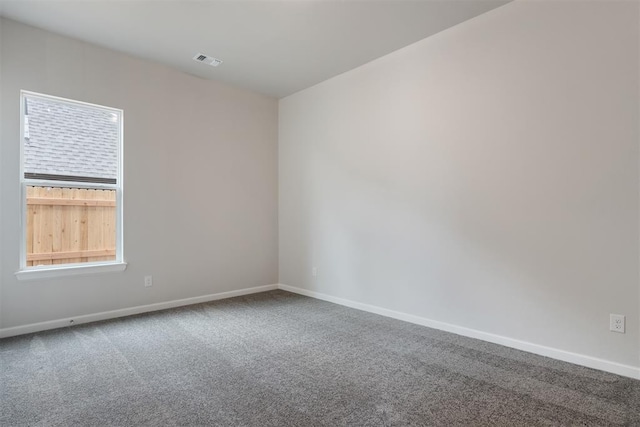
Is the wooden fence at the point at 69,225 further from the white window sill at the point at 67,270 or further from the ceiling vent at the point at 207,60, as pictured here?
the ceiling vent at the point at 207,60

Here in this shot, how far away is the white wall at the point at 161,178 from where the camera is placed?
10.2 ft

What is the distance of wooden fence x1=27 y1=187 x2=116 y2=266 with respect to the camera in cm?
327

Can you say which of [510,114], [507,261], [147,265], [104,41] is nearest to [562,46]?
[510,114]

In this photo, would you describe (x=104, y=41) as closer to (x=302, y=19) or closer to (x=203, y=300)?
(x=302, y=19)

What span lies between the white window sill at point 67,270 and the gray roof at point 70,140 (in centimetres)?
93

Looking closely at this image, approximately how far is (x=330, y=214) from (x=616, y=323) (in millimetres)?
2921

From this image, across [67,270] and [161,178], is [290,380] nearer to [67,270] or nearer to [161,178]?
[67,270]

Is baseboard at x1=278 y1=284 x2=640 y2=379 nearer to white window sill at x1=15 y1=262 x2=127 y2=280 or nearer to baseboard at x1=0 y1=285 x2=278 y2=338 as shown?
baseboard at x1=0 y1=285 x2=278 y2=338

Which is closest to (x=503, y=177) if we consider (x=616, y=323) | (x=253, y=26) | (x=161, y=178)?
(x=616, y=323)

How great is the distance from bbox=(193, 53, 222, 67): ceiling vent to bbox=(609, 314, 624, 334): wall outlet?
14.2ft

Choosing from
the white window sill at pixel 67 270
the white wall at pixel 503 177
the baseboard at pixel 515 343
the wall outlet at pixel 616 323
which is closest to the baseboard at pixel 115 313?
the white window sill at pixel 67 270

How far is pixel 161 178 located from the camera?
4008mm

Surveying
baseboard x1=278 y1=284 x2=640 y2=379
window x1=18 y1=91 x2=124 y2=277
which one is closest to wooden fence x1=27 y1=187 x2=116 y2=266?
window x1=18 y1=91 x2=124 y2=277

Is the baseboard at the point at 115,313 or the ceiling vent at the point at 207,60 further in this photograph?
the ceiling vent at the point at 207,60
